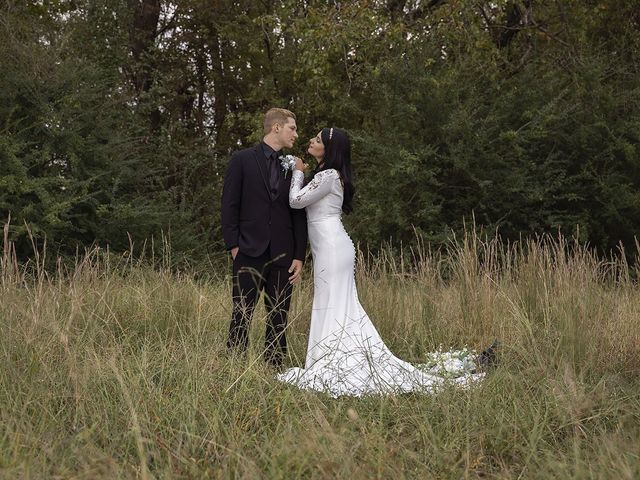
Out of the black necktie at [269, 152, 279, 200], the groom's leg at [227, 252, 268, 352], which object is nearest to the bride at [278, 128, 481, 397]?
the black necktie at [269, 152, 279, 200]

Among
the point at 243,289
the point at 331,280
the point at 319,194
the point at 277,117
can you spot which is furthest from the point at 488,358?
the point at 277,117

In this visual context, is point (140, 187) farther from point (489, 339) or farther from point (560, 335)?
point (560, 335)

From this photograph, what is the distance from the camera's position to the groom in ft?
19.6

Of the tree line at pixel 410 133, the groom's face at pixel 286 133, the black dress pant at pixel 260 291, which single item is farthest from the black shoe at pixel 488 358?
the tree line at pixel 410 133

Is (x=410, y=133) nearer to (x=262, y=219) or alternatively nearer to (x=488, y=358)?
(x=262, y=219)

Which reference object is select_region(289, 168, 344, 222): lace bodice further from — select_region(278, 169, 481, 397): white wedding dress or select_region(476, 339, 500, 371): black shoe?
select_region(476, 339, 500, 371): black shoe

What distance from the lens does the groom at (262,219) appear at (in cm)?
598

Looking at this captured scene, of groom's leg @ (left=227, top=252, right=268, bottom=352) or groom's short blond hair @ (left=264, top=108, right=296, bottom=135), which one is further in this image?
groom's short blond hair @ (left=264, top=108, right=296, bottom=135)

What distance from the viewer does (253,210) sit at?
6000 mm

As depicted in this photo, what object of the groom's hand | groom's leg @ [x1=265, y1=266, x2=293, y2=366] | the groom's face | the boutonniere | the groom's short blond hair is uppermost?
the groom's short blond hair

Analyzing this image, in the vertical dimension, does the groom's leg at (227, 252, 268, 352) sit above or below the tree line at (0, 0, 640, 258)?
below

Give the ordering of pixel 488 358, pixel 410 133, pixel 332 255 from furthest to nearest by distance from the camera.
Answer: pixel 410 133
pixel 332 255
pixel 488 358

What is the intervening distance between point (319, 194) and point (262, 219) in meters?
0.43

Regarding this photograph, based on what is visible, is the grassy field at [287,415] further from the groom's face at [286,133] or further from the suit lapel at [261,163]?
the groom's face at [286,133]
